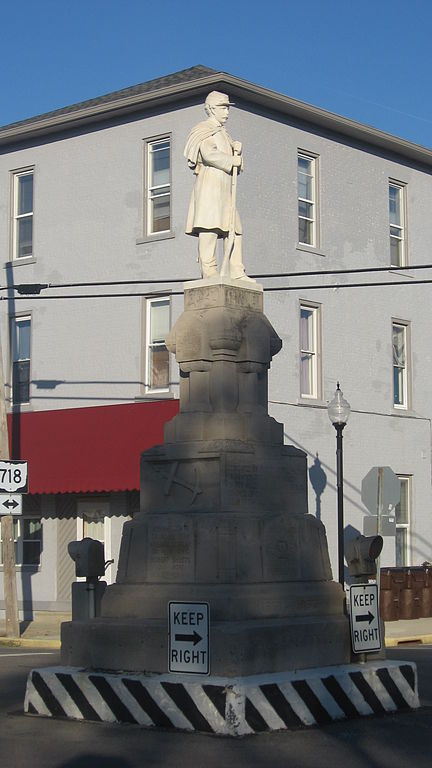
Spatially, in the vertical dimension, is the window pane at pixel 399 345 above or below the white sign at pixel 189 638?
above

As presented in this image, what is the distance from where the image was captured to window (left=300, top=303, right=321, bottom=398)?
1083 inches

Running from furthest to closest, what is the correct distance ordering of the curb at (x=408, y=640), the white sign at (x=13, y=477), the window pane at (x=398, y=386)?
1. the window pane at (x=398, y=386)
2. the white sign at (x=13, y=477)
3. the curb at (x=408, y=640)

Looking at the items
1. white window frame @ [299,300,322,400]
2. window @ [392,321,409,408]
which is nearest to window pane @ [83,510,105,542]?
white window frame @ [299,300,322,400]

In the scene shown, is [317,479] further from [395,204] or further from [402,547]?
[395,204]

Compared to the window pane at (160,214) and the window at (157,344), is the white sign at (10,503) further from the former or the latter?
the window pane at (160,214)

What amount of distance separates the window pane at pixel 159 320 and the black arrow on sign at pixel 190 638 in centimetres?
1597

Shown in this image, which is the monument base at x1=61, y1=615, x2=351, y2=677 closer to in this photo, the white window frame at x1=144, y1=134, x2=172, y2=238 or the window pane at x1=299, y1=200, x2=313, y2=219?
the white window frame at x1=144, y1=134, x2=172, y2=238

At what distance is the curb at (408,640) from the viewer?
73.0ft

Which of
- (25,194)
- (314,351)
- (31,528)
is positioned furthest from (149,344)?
(25,194)

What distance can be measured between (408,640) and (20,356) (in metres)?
11.6

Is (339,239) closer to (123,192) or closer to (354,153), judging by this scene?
(354,153)

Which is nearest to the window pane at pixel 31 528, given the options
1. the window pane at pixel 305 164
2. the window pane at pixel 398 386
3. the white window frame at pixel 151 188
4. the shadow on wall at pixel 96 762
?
the white window frame at pixel 151 188

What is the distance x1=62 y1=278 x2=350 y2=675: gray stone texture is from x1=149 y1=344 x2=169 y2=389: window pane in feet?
43.3

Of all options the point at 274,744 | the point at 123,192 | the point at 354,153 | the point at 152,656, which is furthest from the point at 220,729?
the point at 354,153
